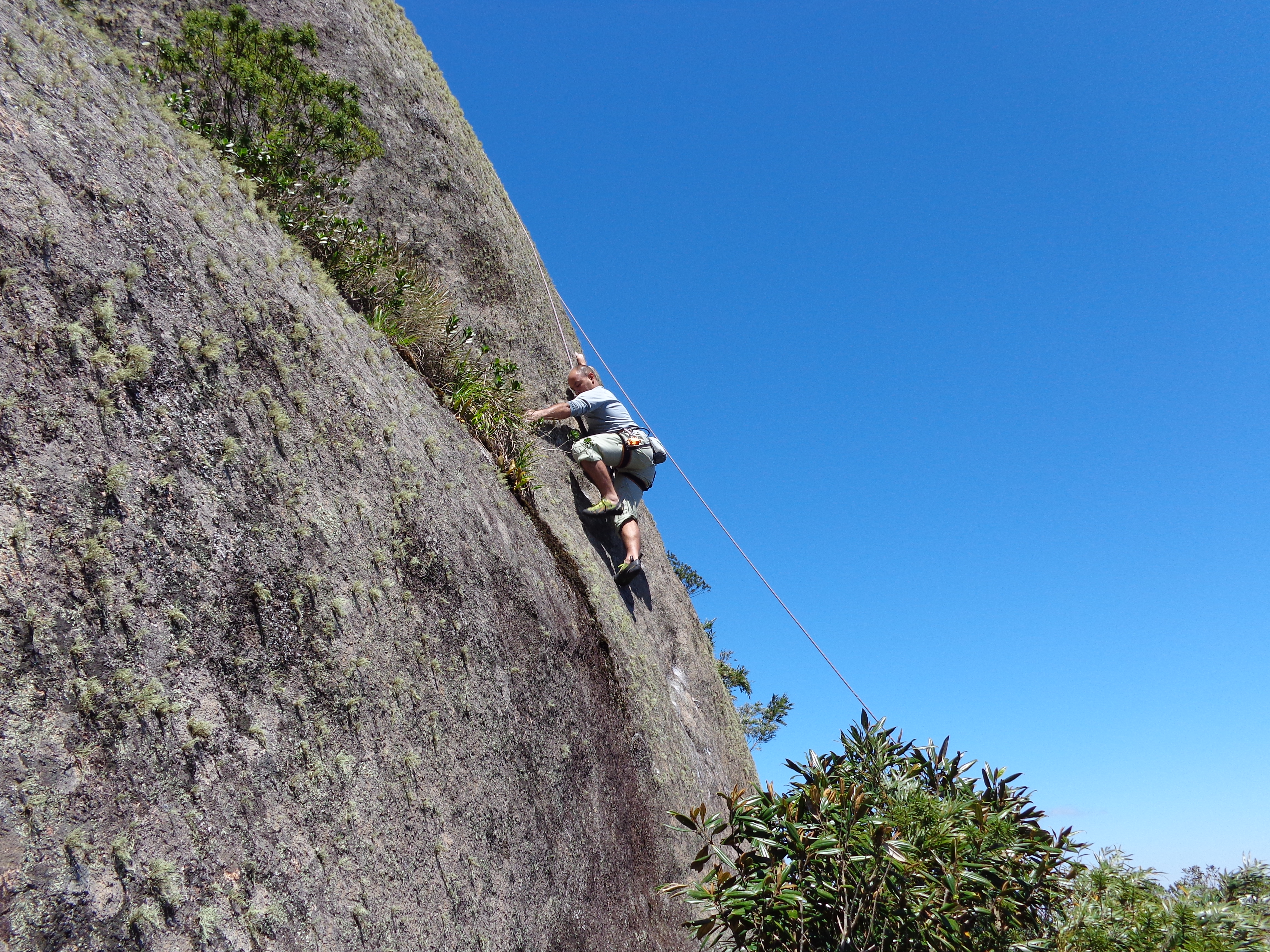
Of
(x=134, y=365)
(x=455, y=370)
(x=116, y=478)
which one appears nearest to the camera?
(x=116, y=478)

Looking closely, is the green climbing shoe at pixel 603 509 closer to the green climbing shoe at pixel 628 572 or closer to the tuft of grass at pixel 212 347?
the green climbing shoe at pixel 628 572

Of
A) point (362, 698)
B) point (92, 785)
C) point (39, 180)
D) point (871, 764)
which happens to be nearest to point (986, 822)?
point (871, 764)

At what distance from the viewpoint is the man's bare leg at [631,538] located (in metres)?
8.53

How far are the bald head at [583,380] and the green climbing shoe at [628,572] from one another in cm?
217

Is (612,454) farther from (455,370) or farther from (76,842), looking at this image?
(76,842)

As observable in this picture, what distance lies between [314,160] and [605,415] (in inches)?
153

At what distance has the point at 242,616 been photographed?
12.8ft

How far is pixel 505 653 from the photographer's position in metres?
5.78

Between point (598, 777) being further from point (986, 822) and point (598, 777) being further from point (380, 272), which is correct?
point (380, 272)

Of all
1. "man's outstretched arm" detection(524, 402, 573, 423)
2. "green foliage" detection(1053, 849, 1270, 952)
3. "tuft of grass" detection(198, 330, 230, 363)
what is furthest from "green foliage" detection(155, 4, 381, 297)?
"green foliage" detection(1053, 849, 1270, 952)

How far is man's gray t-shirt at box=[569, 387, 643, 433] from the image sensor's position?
8945mm

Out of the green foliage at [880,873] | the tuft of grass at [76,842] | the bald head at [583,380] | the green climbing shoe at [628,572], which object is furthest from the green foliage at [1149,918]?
the bald head at [583,380]

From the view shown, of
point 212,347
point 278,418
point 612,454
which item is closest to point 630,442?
point 612,454

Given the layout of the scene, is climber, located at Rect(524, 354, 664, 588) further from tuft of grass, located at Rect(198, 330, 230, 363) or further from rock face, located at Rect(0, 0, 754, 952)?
tuft of grass, located at Rect(198, 330, 230, 363)
